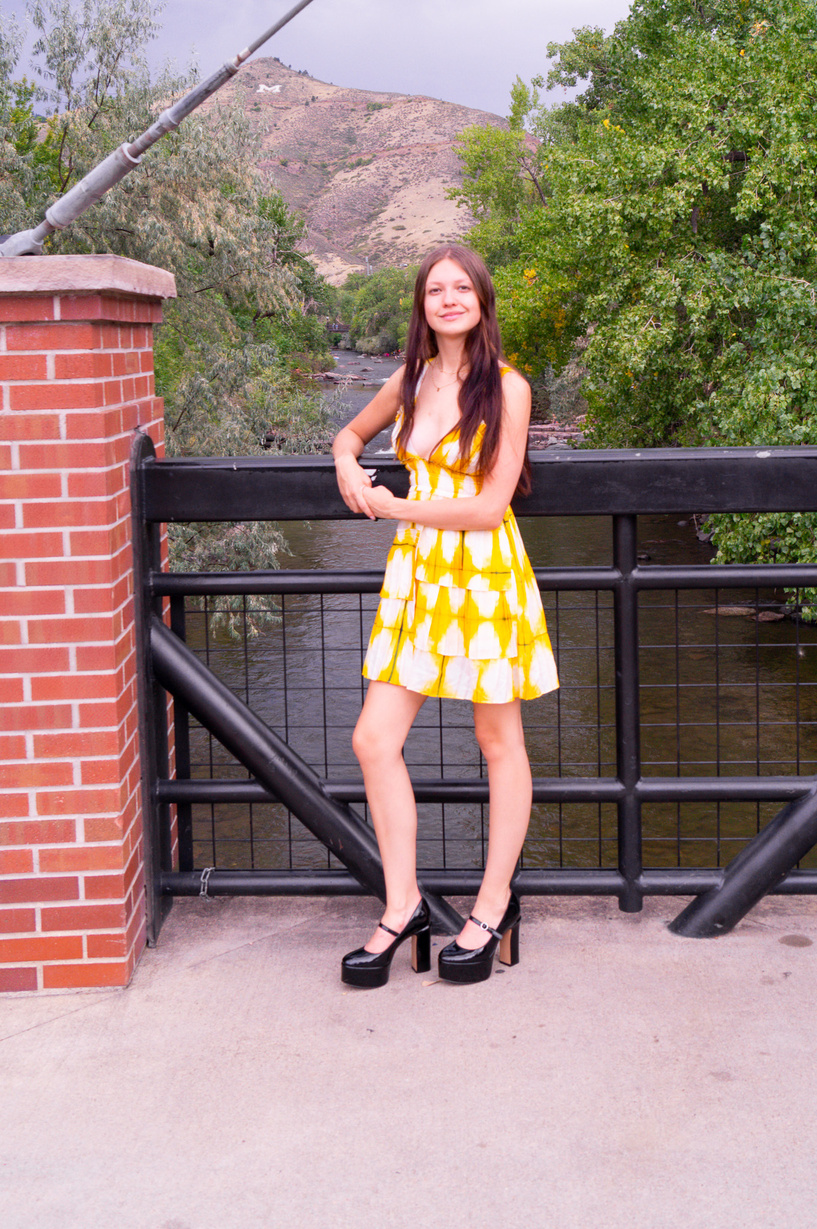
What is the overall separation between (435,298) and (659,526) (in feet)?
77.7

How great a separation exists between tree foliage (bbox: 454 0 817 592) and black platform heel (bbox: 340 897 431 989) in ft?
32.5

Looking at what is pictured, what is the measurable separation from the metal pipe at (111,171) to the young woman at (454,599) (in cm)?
97

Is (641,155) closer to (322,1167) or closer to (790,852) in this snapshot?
(790,852)

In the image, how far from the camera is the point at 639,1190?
196 centimetres

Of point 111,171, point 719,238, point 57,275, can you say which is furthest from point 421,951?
point 719,238

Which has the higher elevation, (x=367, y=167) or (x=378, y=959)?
(x=367, y=167)

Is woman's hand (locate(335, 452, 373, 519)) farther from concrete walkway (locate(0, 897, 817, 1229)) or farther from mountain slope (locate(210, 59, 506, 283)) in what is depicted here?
mountain slope (locate(210, 59, 506, 283))

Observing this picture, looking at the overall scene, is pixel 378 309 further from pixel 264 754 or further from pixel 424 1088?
pixel 424 1088

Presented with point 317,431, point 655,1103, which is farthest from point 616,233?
point 655,1103

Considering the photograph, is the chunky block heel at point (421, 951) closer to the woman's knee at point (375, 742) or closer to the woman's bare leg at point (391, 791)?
the woman's bare leg at point (391, 791)

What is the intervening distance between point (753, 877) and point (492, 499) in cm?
Result: 115

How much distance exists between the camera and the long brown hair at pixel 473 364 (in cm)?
257

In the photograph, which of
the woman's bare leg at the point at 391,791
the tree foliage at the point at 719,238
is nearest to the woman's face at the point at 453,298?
the woman's bare leg at the point at 391,791

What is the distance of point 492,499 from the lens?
2.56m
